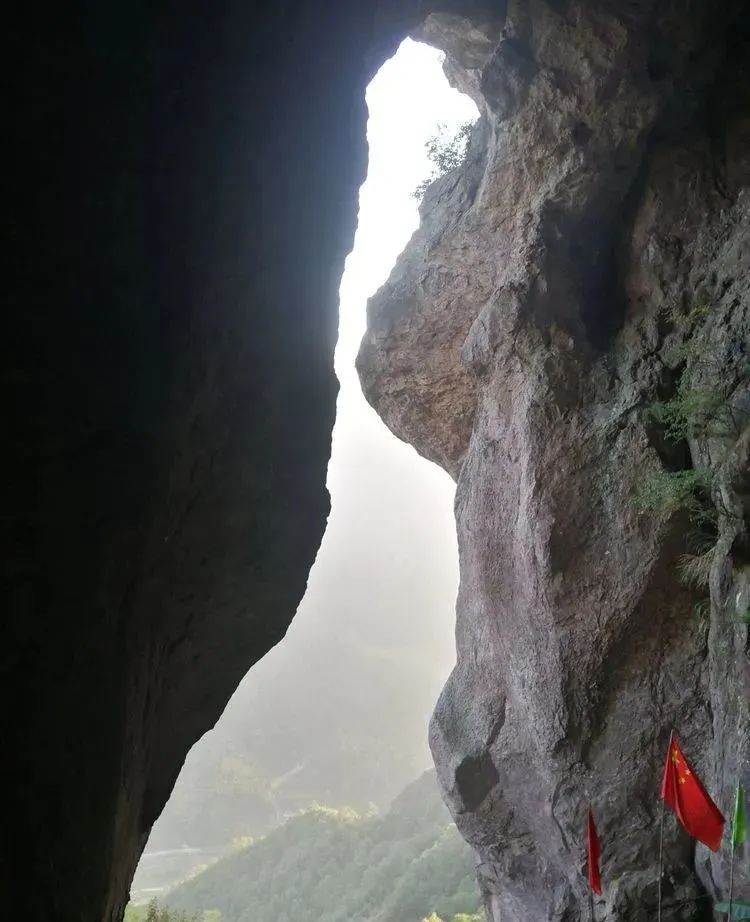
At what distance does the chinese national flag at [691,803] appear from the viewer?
5973 mm

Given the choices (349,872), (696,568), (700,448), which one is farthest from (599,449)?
(349,872)

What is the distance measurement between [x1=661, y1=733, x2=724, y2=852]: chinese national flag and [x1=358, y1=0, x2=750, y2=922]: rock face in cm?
66

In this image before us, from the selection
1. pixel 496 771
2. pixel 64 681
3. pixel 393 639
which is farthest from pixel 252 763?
pixel 64 681

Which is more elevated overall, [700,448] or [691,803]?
[700,448]

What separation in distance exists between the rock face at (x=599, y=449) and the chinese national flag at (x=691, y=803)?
659 mm

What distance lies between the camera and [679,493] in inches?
297

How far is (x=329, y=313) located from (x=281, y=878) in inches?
1123

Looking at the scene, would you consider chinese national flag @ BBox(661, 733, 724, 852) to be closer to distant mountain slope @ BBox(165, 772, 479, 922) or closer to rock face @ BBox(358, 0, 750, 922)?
rock face @ BBox(358, 0, 750, 922)

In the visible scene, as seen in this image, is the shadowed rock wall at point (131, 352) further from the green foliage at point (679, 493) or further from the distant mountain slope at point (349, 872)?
the distant mountain slope at point (349, 872)

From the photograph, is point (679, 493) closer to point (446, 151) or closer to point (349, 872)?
point (446, 151)

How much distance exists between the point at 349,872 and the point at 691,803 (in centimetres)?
2488

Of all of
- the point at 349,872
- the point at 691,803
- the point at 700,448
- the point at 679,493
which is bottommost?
the point at 349,872

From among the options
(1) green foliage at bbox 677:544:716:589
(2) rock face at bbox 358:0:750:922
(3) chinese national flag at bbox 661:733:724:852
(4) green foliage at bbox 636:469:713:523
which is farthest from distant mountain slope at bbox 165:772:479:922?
(4) green foliage at bbox 636:469:713:523

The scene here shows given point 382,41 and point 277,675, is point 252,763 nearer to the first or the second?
point 277,675
